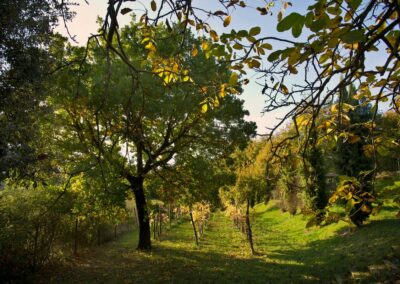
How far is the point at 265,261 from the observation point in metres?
13.7

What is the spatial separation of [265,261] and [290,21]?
1385cm

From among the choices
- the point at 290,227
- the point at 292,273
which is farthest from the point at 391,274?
the point at 290,227

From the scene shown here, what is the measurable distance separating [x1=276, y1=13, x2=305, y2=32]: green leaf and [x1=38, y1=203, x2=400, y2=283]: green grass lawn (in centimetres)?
890

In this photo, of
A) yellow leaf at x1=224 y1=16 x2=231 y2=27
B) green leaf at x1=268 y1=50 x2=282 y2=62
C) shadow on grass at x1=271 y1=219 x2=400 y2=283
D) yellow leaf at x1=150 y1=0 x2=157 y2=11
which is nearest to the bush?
shadow on grass at x1=271 y1=219 x2=400 y2=283

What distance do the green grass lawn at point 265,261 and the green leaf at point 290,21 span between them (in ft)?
29.2

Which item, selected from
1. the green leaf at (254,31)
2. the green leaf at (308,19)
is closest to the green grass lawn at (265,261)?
the green leaf at (254,31)

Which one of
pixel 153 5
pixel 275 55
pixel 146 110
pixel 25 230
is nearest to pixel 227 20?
pixel 153 5

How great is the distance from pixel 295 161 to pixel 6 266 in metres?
10.8

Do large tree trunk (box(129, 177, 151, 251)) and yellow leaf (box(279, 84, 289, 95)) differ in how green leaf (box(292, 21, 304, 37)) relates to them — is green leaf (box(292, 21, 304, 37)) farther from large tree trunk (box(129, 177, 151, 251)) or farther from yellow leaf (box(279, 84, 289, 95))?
large tree trunk (box(129, 177, 151, 251))

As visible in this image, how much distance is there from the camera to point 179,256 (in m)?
15.4

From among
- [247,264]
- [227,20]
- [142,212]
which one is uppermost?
[227,20]

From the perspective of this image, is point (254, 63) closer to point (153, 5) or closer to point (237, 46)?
point (237, 46)

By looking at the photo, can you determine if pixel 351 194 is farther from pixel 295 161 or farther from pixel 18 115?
pixel 18 115

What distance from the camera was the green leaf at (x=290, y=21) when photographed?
102 centimetres
